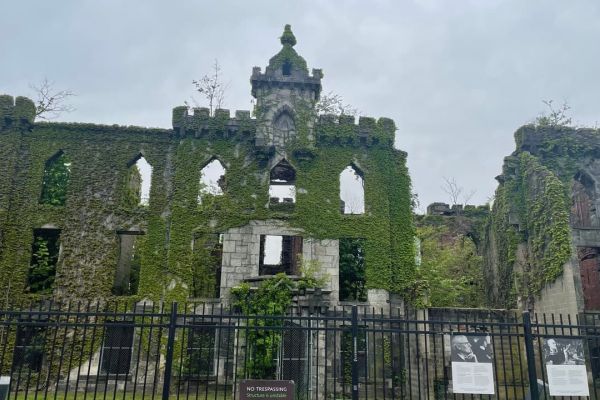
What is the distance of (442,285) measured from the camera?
78.8 ft

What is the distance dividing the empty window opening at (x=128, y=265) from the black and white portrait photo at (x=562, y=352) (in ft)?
54.2

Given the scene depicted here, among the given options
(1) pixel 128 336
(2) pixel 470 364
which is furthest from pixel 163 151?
(2) pixel 470 364

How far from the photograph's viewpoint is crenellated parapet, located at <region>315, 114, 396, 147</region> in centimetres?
2145

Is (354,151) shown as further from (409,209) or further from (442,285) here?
(442,285)

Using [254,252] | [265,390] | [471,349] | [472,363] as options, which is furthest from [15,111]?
[472,363]

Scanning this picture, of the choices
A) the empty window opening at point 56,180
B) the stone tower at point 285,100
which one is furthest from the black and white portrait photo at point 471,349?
the empty window opening at point 56,180

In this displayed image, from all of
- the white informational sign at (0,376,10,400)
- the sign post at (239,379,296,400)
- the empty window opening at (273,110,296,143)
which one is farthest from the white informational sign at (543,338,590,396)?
the empty window opening at (273,110,296,143)

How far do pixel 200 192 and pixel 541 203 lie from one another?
45.2ft

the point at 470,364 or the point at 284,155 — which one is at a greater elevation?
the point at 284,155

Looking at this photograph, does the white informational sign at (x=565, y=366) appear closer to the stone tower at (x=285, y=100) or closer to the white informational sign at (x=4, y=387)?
the white informational sign at (x=4, y=387)

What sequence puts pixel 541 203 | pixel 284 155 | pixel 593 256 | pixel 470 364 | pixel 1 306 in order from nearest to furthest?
pixel 470 364
pixel 1 306
pixel 541 203
pixel 284 155
pixel 593 256

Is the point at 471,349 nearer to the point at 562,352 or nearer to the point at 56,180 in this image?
the point at 562,352

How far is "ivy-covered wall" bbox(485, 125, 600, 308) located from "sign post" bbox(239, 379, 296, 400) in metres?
14.5

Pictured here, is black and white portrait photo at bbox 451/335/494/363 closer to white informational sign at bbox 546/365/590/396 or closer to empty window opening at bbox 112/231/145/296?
white informational sign at bbox 546/365/590/396
